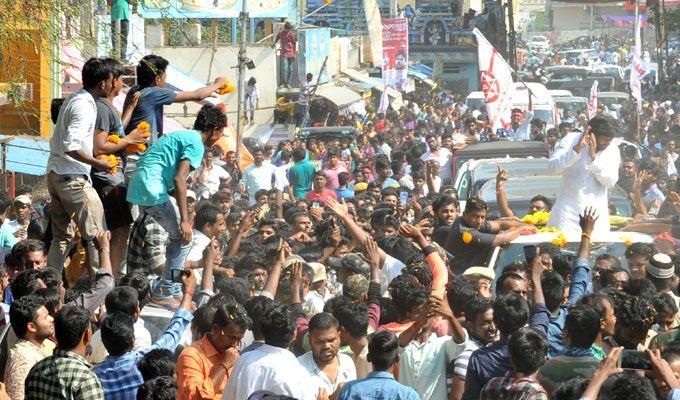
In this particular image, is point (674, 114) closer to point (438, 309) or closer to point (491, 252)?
point (491, 252)

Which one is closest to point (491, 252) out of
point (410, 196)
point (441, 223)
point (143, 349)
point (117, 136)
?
point (441, 223)

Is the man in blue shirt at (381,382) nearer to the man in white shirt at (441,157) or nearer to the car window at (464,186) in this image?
the car window at (464,186)

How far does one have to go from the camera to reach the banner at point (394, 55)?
29891mm

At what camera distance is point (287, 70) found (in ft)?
114

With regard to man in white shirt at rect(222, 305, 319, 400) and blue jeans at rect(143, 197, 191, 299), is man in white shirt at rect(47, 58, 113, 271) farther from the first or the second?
man in white shirt at rect(222, 305, 319, 400)

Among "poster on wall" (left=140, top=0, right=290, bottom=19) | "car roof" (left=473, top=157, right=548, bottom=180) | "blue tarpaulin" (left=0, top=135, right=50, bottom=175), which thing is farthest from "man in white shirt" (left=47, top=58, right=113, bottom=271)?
"poster on wall" (left=140, top=0, right=290, bottom=19)

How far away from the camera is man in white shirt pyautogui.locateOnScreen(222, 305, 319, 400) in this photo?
639cm

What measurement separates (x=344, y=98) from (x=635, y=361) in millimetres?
30165

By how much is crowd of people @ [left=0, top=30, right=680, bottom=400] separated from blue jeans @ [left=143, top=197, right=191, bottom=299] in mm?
12

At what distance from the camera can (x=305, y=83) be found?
3167cm

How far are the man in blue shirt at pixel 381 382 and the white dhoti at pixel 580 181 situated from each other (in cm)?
474

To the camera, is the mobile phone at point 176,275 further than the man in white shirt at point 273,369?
Yes

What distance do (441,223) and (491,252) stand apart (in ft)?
3.15

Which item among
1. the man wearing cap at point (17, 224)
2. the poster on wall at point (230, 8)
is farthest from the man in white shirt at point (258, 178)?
the man wearing cap at point (17, 224)
